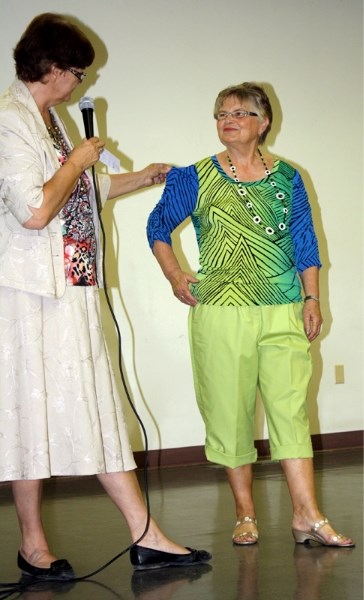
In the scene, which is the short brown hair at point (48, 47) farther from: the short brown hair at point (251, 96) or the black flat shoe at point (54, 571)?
the black flat shoe at point (54, 571)

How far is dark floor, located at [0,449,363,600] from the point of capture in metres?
2.22

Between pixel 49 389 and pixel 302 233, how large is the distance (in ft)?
3.31

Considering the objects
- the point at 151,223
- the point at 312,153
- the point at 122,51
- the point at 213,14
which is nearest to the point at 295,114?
the point at 312,153

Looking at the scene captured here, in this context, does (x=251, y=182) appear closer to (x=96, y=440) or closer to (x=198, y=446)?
(x=96, y=440)

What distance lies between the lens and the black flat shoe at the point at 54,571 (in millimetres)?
2332

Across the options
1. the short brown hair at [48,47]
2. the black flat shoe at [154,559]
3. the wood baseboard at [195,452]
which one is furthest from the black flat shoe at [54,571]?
the wood baseboard at [195,452]

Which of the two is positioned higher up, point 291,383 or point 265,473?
point 291,383

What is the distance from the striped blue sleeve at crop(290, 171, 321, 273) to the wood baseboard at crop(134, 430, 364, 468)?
1968 mm

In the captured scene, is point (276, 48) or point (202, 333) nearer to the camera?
point (202, 333)

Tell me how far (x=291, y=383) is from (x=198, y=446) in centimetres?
205

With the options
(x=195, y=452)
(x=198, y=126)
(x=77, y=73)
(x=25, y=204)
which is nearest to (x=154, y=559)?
(x=25, y=204)

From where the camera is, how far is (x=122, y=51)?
14.9 feet

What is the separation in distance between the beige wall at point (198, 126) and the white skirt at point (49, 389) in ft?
6.97

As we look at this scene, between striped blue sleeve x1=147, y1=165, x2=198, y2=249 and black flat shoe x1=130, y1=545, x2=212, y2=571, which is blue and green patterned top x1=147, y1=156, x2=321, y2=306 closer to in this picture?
striped blue sleeve x1=147, y1=165, x2=198, y2=249
